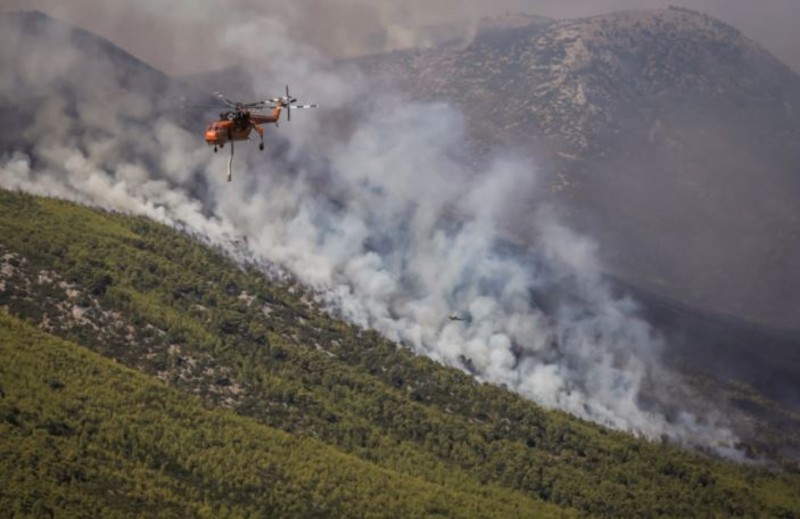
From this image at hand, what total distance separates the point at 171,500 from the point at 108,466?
472 inches

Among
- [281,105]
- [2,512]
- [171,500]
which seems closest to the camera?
[281,105]

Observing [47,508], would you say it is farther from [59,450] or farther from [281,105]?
[281,105]

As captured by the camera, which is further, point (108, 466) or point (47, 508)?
point (108, 466)

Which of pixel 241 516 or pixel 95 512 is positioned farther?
pixel 241 516

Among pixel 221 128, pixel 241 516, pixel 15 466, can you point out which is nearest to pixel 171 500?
pixel 241 516

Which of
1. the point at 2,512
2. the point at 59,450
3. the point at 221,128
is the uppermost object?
the point at 221,128

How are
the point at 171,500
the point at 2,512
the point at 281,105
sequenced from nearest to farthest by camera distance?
the point at 281,105 → the point at 2,512 → the point at 171,500

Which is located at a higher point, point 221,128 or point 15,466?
point 221,128

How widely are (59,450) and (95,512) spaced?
16.0 meters

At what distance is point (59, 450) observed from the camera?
195m

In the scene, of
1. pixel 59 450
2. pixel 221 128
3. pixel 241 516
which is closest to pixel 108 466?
pixel 59 450

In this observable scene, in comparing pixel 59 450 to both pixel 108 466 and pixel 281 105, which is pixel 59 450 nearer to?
pixel 108 466

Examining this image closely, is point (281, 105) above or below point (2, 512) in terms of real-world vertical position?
above

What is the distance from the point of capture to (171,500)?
19475 centimetres
